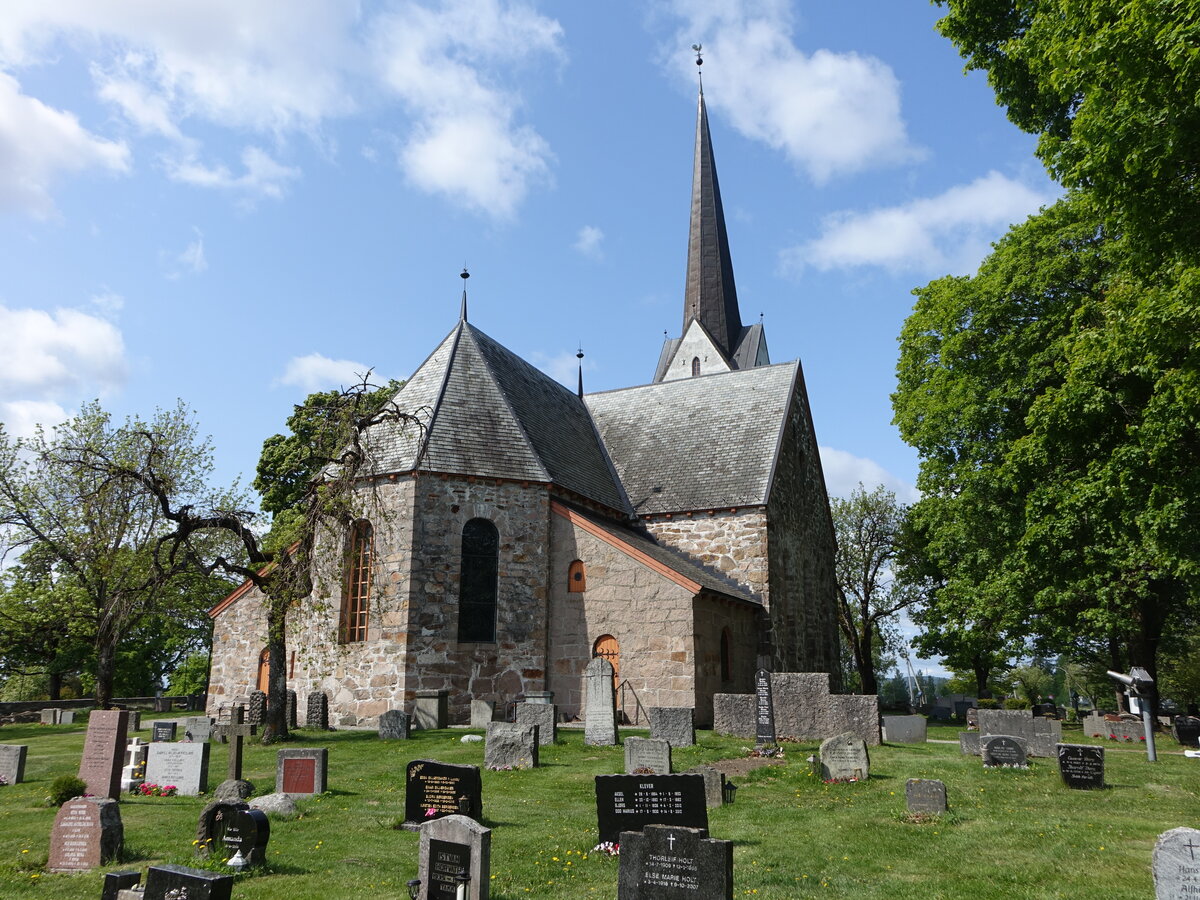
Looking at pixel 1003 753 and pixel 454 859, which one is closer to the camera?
pixel 454 859

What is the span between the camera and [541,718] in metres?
15.8

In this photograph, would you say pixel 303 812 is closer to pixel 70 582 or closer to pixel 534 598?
pixel 534 598

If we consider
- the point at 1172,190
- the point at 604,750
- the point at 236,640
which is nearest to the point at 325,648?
the point at 236,640

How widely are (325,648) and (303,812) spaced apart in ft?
37.2

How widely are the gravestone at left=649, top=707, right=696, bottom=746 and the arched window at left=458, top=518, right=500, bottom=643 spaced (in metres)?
6.88

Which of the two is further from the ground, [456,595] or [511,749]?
[456,595]

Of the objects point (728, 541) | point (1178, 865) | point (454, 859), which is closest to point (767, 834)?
point (454, 859)

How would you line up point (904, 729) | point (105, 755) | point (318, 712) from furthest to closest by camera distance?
point (318, 712) < point (904, 729) < point (105, 755)

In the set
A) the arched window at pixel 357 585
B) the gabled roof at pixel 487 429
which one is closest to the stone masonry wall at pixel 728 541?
the gabled roof at pixel 487 429

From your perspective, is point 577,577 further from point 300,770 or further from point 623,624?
point 300,770

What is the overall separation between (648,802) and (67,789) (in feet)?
24.6

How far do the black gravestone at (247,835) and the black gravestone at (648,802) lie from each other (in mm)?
3205

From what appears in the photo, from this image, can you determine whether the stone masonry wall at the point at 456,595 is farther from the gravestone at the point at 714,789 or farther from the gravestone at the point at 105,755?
the gravestone at the point at 714,789

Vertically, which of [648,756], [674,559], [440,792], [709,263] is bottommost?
[440,792]
